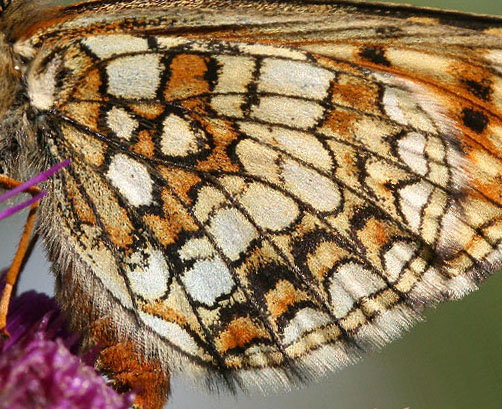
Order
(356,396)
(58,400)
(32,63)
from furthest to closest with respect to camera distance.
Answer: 1. (356,396)
2. (32,63)
3. (58,400)

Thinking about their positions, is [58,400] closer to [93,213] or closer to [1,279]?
[93,213]

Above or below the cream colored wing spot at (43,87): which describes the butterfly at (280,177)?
below

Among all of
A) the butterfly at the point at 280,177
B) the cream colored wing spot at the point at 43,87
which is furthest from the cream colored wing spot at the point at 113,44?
the cream colored wing spot at the point at 43,87

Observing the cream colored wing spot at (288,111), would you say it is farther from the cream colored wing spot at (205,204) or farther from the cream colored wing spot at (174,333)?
the cream colored wing spot at (174,333)

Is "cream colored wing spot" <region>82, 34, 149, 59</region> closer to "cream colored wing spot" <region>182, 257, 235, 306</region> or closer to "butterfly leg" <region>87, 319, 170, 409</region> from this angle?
"cream colored wing spot" <region>182, 257, 235, 306</region>

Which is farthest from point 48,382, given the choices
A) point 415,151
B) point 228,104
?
point 415,151

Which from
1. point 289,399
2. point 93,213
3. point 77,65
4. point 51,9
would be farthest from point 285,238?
point 289,399

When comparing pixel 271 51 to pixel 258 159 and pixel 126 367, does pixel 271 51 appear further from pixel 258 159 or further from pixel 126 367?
pixel 126 367
